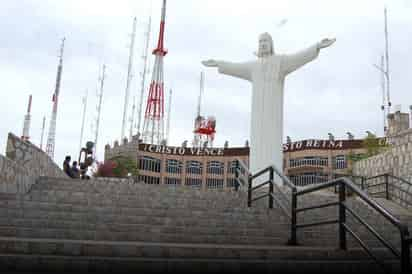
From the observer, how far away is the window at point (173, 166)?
54844 mm

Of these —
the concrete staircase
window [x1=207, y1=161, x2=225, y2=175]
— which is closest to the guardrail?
the concrete staircase

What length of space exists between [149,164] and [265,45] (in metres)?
40.2

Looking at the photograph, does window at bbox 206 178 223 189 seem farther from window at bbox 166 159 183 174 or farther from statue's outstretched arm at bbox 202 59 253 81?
statue's outstretched arm at bbox 202 59 253 81

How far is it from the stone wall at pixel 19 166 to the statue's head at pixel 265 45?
7.61 meters

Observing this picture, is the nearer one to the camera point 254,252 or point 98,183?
point 254,252

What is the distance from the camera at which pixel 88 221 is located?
6.61 meters

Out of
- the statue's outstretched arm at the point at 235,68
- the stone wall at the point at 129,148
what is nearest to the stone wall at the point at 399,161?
the statue's outstretched arm at the point at 235,68

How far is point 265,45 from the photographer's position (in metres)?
14.7

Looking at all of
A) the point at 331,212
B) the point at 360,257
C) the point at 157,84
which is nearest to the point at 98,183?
the point at 331,212

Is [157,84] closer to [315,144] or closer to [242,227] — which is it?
[315,144]

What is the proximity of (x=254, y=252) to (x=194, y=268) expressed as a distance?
836 millimetres

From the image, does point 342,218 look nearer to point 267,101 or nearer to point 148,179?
point 267,101

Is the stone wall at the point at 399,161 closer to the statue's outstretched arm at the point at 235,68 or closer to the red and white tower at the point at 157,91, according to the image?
the statue's outstretched arm at the point at 235,68

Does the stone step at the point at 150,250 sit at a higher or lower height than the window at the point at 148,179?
lower
